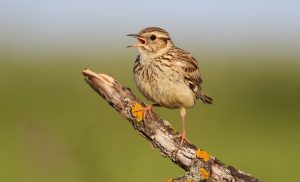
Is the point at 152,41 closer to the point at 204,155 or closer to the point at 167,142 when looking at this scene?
the point at 167,142

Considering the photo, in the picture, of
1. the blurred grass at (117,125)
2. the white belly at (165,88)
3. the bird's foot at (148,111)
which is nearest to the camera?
the bird's foot at (148,111)

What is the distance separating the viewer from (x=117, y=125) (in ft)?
73.3

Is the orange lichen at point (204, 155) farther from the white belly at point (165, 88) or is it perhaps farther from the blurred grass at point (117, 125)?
the blurred grass at point (117, 125)

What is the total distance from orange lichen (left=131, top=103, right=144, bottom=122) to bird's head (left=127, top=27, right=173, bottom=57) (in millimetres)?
2075

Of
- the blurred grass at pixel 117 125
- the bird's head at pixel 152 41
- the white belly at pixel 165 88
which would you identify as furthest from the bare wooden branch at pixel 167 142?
the blurred grass at pixel 117 125

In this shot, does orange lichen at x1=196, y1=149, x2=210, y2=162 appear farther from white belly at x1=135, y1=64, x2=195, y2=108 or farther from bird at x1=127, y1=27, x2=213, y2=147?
white belly at x1=135, y1=64, x2=195, y2=108

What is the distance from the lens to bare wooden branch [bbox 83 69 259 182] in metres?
10.2

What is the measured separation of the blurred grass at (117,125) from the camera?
17.0 metres

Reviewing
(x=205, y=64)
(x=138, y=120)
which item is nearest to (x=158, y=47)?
(x=138, y=120)

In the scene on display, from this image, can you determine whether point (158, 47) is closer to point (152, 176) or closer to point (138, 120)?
point (138, 120)

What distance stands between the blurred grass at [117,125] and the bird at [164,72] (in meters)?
2.98

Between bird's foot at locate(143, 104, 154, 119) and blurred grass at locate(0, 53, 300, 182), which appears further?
blurred grass at locate(0, 53, 300, 182)

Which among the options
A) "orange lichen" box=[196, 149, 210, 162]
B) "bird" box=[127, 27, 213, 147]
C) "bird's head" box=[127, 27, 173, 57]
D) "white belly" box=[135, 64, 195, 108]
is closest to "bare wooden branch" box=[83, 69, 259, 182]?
"orange lichen" box=[196, 149, 210, 162]

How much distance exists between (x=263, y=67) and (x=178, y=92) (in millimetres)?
15632
